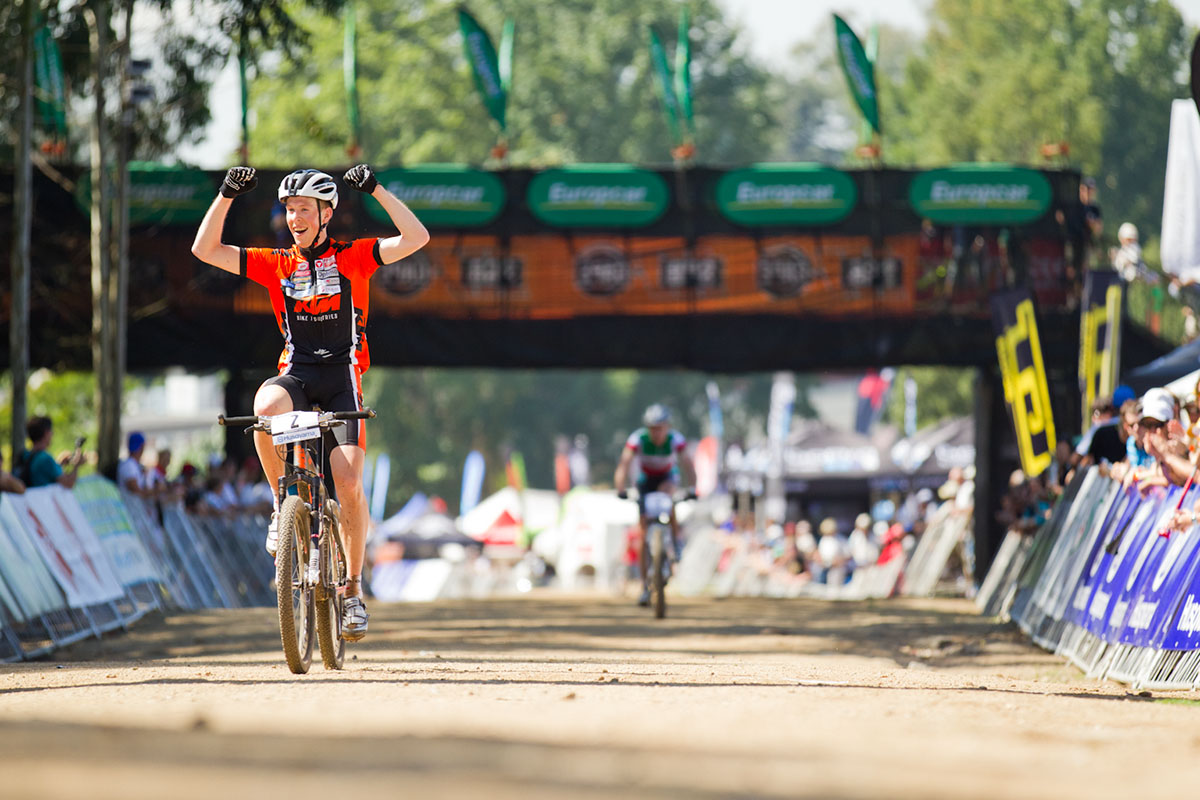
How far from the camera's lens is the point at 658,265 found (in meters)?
22.7

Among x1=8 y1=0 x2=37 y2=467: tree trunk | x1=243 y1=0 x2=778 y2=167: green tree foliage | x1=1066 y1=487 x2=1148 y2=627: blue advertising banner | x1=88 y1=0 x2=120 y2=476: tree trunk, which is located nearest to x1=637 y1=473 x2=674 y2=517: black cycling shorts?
x1=1066 y1=487 x2=1148 y2=627: blue advertising banner

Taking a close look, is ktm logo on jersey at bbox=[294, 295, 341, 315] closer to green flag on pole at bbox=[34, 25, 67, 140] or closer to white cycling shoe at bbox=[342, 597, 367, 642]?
white cycling shoe at bbox=[342, 597, 367, 642]

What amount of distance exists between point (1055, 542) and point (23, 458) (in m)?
7.81

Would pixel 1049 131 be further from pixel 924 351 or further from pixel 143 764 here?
pixel 143 764

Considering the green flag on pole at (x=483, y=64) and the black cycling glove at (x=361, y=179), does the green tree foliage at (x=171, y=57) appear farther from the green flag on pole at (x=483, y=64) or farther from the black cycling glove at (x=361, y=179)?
Answer: the black cycling glove at (x=361, y=179)

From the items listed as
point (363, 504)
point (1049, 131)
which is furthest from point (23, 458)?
point (1049, 131)

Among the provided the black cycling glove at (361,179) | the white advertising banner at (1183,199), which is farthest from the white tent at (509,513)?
the black cycling glove at (361,179)

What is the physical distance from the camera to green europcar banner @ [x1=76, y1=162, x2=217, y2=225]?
2322cm

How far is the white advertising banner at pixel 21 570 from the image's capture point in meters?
11.7

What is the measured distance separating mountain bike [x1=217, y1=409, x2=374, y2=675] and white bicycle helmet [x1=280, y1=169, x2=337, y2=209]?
0.97m

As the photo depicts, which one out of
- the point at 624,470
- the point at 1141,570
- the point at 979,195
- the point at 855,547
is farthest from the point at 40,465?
the point at 855,547

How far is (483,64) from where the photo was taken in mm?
26234

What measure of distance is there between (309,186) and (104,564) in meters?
7.02

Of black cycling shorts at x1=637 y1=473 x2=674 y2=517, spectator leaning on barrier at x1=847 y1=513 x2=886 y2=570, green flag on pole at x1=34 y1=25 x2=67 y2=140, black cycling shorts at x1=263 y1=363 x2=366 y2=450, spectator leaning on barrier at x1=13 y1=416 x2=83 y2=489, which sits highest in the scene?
green flag on pole at x1=34 y1=25 x2=67 y2=140
